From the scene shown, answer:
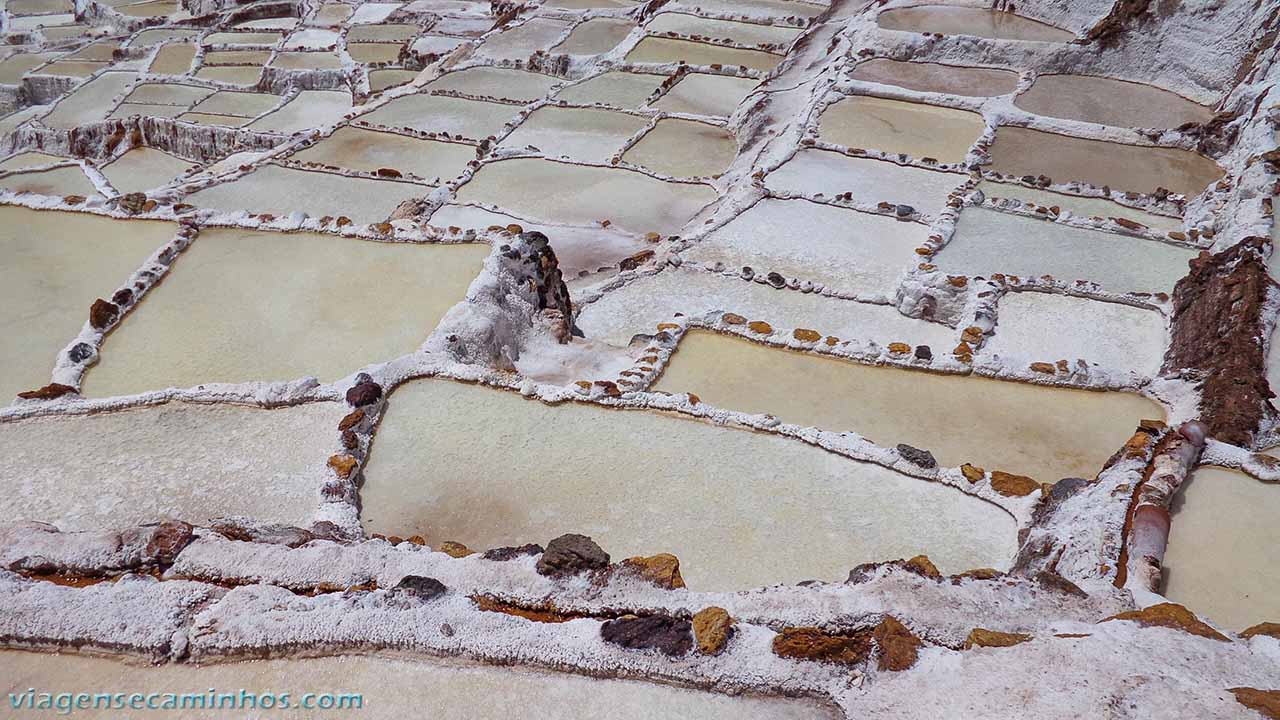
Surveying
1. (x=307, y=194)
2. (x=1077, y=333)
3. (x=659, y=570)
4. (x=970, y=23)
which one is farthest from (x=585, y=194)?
(x=970, y=23)

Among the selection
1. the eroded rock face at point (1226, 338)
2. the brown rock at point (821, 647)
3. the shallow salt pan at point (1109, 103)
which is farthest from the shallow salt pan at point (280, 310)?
the shallow salt pan at point (1109, 103)

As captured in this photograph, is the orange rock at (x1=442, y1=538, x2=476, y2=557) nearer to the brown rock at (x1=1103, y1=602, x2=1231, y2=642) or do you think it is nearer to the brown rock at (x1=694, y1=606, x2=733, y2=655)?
the brown rock at (x1=694, y1=606, x2=733, y2=655)

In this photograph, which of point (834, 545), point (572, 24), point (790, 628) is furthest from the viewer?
point (572, 24)

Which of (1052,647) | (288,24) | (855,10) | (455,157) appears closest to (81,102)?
(288,24)

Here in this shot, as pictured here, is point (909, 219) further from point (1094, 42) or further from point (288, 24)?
point (288, 24)

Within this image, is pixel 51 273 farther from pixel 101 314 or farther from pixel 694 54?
pixel 694 54
